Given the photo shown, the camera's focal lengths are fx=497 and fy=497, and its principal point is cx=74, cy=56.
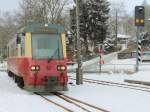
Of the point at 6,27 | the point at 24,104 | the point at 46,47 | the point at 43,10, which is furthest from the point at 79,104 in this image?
the point at 6,27

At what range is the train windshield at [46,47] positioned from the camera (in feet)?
71.8

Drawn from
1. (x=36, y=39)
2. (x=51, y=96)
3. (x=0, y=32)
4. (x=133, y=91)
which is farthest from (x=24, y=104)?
(x=0, y=32)

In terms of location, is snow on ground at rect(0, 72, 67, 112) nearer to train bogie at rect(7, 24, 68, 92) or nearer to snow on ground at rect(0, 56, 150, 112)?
snow on ground at rect(0, 56, 150, 112)

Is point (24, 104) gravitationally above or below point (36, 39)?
below

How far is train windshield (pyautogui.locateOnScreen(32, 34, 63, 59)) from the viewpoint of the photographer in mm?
21875

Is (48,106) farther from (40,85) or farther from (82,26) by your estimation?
(82,26)

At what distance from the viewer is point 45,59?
71.3 ft

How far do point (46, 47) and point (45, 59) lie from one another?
567 mm

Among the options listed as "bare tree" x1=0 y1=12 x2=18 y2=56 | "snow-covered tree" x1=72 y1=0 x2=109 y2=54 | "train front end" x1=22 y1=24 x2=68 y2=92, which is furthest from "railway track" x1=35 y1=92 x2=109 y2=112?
"bare tree" x1=0 y1=12 x2=18 y2=56

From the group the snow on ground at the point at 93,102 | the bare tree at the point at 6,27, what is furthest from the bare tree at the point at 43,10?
the snow on ground at the point at 93,102

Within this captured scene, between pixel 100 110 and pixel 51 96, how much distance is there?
593cm

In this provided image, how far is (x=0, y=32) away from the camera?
11956 centimetres

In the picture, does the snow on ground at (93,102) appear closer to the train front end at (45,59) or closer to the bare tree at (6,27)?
the train front end at (45,59)

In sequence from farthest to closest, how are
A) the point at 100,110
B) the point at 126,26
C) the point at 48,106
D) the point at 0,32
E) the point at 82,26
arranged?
the point at 126,26 < the point at 0,32 < the point at 82,26 < the point at 48,106 < the point at 100,110
